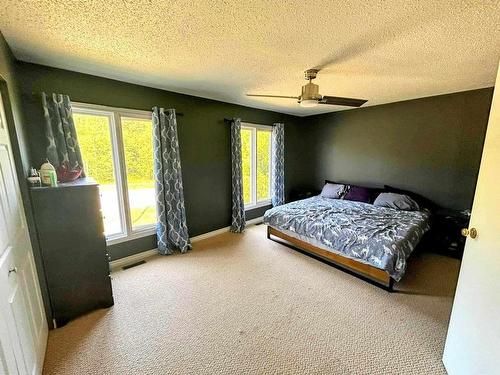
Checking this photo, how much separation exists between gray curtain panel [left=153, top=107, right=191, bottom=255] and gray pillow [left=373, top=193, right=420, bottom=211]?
3.20 metres

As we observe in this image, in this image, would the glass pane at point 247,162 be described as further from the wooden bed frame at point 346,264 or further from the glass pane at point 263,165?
the wooden bed frame at point 346,264

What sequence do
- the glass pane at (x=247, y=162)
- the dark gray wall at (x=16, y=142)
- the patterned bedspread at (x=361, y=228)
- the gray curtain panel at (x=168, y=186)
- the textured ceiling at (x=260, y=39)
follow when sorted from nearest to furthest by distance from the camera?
1. the textured ceiling at (x=260, y=39)
2. the dark gray wall at (x=16, y=142)
3. the patterned bedspread at (x=361, y=228)
4. the gray curtain panel at (x=168, y=186)
5. the glass pane at (x=247, y=162)

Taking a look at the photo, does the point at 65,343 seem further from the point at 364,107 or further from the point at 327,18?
the point at 364,107

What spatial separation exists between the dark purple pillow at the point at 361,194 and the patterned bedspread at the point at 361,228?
0.20 meters

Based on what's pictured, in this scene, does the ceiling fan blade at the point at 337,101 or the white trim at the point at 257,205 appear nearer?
the ceiling fan blade at the point at 337,101

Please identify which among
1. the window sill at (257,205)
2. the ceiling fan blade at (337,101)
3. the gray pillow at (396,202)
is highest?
the ceiling fan blade at (337,101)

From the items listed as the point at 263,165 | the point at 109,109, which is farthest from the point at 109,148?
the point at 263,165

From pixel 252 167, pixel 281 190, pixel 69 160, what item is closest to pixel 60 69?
pixel 69 160

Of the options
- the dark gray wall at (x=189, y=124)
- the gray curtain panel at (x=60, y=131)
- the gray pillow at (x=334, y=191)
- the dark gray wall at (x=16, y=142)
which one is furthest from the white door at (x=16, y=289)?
the gray pillow at (x=334, y=191)

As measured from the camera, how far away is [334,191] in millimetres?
4227

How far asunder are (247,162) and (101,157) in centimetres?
243

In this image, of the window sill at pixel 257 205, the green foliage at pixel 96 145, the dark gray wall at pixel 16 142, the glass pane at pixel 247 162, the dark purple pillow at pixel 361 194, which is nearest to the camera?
the dark gray wall at pixel 16 142

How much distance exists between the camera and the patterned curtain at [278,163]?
4.37 m

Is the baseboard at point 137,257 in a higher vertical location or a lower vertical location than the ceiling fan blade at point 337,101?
lower
